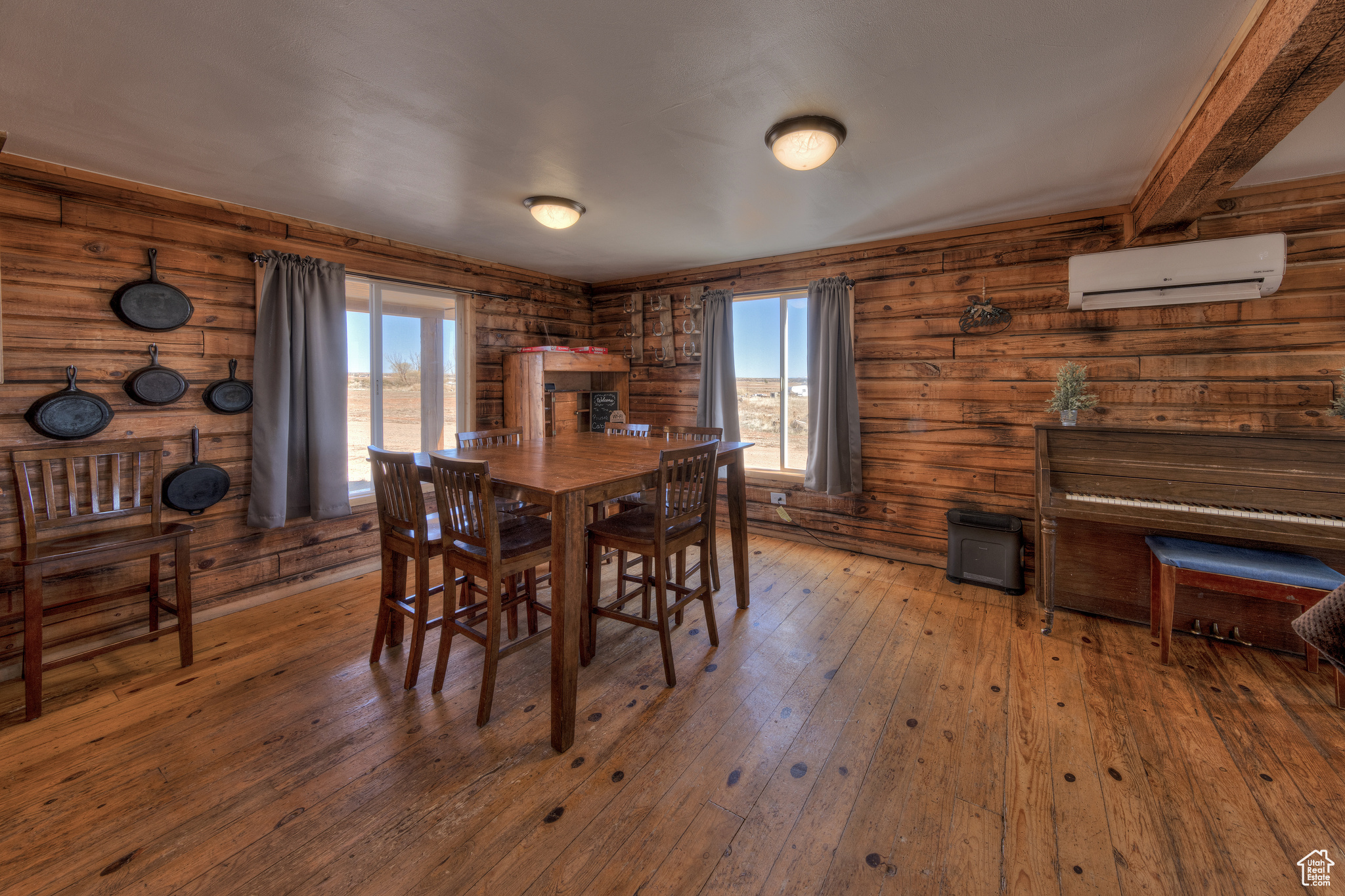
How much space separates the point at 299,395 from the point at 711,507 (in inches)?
103

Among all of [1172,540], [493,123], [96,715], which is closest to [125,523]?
[96,715]

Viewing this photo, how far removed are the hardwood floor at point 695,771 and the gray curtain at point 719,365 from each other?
2.23 m

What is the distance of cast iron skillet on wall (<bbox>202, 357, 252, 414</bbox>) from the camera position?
292cm

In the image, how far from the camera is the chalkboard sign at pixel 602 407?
16.8 feet

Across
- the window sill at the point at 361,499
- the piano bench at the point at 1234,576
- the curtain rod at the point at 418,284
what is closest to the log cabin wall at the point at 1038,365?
the piano bench at the point at 1234,576

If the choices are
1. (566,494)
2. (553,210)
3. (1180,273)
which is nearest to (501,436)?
(553,210)

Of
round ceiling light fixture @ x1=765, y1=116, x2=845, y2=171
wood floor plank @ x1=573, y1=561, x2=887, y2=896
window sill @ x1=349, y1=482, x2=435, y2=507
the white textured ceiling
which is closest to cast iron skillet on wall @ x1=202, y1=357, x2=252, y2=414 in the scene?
window sill @ x1=349, y1=482, x2=435, y2=507

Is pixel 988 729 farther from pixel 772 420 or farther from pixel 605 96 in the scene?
pixel 772 420

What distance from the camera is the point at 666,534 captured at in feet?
7.73

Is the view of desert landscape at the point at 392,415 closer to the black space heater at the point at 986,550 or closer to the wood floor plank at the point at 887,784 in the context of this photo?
the wood floor plank at the point at 887,784

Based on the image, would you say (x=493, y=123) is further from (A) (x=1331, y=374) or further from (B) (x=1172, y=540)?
(A) (x=1331, y=374)

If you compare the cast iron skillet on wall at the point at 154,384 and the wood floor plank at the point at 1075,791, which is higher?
the cast iron skillet on wall at the point at 154,384

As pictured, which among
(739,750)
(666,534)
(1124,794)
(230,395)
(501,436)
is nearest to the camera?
(1124,794)

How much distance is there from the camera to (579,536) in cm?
194
